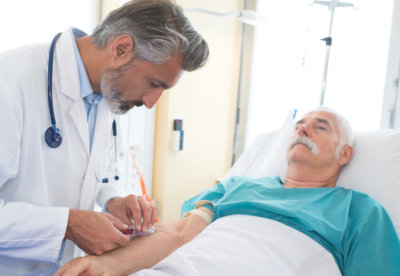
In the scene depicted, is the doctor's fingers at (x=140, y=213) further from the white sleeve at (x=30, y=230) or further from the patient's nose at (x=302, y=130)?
the patient's nose at (x=302, y=130)

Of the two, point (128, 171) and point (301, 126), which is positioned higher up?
point (301, 126)

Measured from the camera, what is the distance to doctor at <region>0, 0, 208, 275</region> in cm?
90

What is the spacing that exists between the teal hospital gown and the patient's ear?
204 mm

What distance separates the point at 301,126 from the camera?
1.70 metres

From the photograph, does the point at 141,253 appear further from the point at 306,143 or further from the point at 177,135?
the point at 177,135

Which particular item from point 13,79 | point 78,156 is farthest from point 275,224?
point 13,79

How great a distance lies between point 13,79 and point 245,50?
2.27 metres

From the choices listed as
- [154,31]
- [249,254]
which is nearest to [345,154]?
[249,254]

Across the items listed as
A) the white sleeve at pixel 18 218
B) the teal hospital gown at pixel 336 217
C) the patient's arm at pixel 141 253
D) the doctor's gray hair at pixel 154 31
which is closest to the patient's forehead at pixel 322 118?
the teal hospital gown at pixel 336 217

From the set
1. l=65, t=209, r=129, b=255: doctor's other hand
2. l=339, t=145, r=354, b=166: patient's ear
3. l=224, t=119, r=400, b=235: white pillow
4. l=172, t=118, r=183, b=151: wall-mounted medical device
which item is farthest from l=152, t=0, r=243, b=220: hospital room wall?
l=65, t=209, r=129, b=255: doctor's other hand

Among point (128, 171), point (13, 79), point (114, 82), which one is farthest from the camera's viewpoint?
point (128, 171)

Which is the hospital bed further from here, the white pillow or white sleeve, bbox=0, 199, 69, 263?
white sleeve, bbox=0, 199, 69, 263

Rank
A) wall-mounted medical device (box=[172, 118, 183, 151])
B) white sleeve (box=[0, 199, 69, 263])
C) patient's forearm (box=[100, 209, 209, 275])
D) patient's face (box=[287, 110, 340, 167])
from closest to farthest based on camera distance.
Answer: white sleeve (box=[0, 199, 69, 263]) → patient's forearm (box=[100, 209, 209, 275]) → patient's face (box=[287, 110, 340, 167]) → wall-mounted medical device (box=[172, 118, 183, 151])

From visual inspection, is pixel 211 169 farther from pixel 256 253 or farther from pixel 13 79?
pixel 13 79
